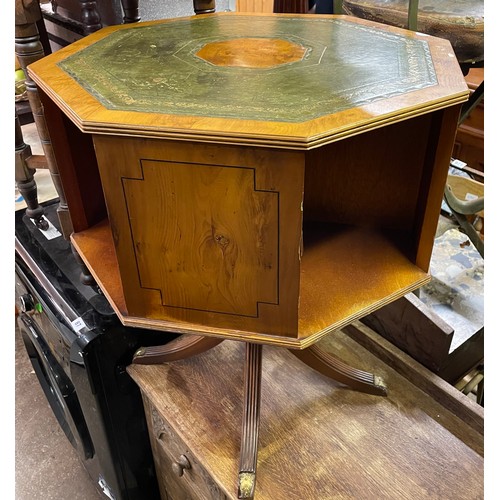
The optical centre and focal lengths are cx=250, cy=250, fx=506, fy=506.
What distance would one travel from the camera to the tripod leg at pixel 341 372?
47.0 inches

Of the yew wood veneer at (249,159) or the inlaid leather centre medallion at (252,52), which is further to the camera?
the inlaid leather centre medallion at (252,52)

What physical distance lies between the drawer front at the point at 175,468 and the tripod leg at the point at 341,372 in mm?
345

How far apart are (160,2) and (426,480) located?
206 centimetres

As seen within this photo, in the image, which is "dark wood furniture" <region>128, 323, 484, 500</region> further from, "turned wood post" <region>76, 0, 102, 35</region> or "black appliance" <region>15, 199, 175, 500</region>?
"turned wood post" <region>76, 0, 102, 35</region>

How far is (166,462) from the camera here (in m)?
1.41

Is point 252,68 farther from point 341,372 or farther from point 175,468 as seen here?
point 175,468

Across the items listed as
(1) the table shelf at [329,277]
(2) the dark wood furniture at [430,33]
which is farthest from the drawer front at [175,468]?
(2) the dark wood furniture at [430,33]

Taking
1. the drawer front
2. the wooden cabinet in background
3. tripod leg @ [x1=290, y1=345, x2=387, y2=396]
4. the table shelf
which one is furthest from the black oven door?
the wooden cabinet in background

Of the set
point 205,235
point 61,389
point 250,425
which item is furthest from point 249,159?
point 61,389

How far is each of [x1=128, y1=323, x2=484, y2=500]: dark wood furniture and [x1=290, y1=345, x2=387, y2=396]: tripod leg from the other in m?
0.03

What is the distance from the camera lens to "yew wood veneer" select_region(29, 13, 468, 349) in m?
0.69

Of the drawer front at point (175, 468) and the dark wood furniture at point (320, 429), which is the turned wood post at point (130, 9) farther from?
the drawer front at point (175, 468)

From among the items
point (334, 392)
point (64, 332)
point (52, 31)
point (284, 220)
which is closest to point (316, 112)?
point (284, 220)

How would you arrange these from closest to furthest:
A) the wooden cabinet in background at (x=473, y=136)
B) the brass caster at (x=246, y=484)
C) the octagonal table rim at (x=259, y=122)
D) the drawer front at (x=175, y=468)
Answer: the octagonal table rim at (x=259, y=122) → the brass caster at (x=246, y=484) → the drawer front at (x=175, y=468) → the wooden cabinet in background at (x=473, y=136)
